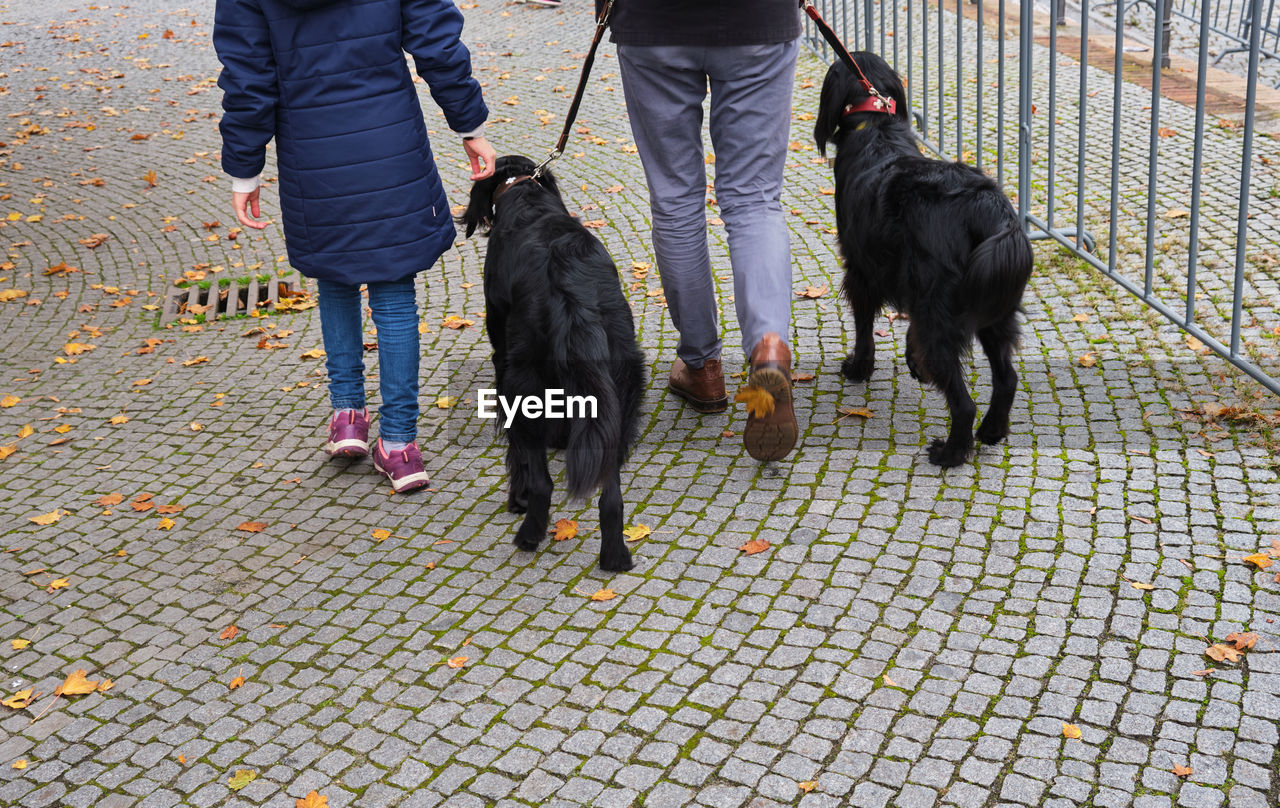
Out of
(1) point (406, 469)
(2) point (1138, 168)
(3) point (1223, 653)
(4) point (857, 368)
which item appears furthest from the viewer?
(2) point (1138, 168)

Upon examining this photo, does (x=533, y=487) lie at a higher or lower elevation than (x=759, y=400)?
lower

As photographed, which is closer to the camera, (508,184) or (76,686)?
(76,686)

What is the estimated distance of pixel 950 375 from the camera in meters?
4.12

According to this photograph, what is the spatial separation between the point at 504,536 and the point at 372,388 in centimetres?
151

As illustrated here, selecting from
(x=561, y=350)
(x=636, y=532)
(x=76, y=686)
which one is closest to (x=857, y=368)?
(x=636, y=532)

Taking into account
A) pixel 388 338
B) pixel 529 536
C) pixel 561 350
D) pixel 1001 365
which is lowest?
pixel 529 536

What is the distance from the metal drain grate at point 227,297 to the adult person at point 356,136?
2172 millimetres

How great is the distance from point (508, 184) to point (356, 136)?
0.55 meters

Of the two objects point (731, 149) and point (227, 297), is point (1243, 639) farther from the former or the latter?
point (227, 297)

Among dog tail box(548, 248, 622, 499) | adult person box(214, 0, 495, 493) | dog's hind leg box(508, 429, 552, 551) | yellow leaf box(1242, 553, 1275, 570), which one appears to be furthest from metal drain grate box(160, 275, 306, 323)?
yellow leaf box(1242, 553, 1275, 570)

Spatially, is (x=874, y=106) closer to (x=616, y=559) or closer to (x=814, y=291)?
(x=814, y=291)

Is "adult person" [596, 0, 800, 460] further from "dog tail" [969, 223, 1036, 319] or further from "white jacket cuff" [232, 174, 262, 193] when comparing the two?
"white jacket cuff" [232, 174, 262, 193]

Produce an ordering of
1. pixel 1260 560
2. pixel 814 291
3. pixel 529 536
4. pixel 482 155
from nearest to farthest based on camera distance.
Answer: pixel 1260 560 < pixel 529 536 < pixel 482 155 < pixel 814 291

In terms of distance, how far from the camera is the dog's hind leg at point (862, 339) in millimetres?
4711
